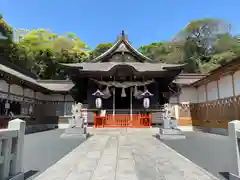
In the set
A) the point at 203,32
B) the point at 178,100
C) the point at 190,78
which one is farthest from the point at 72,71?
the point at 203,32

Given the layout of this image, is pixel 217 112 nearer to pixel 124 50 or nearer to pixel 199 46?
pixel 124 50

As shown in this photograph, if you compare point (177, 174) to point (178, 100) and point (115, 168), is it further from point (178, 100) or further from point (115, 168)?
point (178, 100)

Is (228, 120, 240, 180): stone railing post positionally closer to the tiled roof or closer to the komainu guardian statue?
the komainu guardian statue

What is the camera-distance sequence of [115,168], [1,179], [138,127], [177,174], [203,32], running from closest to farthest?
1. [1,179]
2. [177,174]
3. [115,168]
4. [138,127]
5. [203,32]

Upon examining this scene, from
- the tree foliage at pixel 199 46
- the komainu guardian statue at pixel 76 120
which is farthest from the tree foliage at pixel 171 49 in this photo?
the komainu guardian statue at pixel 76 120

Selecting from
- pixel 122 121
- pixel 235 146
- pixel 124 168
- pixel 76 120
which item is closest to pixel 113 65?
pixel 122 121

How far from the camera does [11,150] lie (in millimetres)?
3678

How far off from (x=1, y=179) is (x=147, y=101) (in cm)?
1368

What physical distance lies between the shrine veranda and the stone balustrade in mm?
8969

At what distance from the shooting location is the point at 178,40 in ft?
139

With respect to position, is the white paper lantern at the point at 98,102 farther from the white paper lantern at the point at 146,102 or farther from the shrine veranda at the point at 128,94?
the white paper lantern at the point at 146,102

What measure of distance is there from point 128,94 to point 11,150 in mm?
15100

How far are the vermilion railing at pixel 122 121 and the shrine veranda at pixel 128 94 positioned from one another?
3.0 inches

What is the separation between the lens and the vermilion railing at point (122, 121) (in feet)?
50.2
